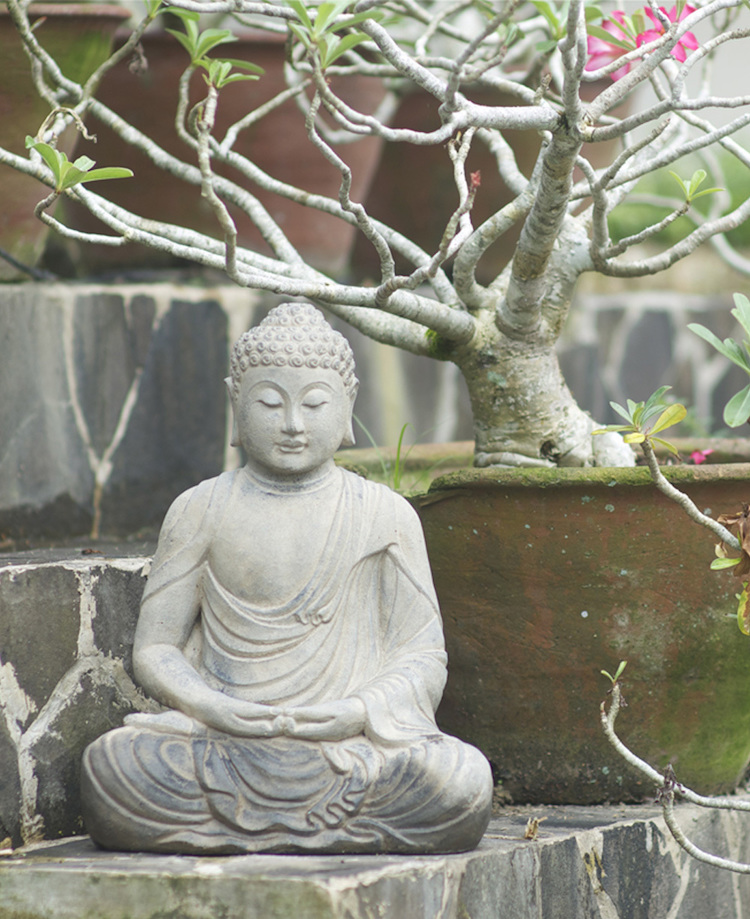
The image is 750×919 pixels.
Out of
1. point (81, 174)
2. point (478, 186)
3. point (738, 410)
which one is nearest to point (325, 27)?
point (81, 174)

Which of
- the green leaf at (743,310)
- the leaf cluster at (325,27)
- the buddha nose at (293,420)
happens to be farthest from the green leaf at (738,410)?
the leaf cluster at (325,27)

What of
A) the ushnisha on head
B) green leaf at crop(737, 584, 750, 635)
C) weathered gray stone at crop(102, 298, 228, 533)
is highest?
the ushnisha on head

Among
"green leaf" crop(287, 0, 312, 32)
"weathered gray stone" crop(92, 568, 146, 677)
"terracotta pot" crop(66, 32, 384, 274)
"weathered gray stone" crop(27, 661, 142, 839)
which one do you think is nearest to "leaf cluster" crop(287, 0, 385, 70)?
"green leaf" crop(287, 0, 312, 32)

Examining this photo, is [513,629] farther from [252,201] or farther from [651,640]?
[252,201]

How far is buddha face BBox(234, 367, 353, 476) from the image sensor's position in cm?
211

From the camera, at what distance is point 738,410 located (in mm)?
1933

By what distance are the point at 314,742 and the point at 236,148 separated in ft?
6.73

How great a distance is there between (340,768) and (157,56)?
220cm

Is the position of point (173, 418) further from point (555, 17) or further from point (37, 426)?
point (555, 17)

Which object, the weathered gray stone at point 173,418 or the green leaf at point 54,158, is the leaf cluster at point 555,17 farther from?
the weathered gray stone at point 173,418

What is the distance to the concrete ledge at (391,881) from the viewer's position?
1.73 meters

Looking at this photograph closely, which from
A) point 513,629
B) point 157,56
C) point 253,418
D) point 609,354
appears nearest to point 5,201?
point 157,56

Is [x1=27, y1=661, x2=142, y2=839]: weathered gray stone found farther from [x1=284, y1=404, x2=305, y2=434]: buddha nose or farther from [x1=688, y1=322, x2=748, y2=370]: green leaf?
[x1=688, y1=322, x2=748, y2=370]: green leaf

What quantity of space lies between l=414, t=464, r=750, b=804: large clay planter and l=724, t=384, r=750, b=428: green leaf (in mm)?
254
